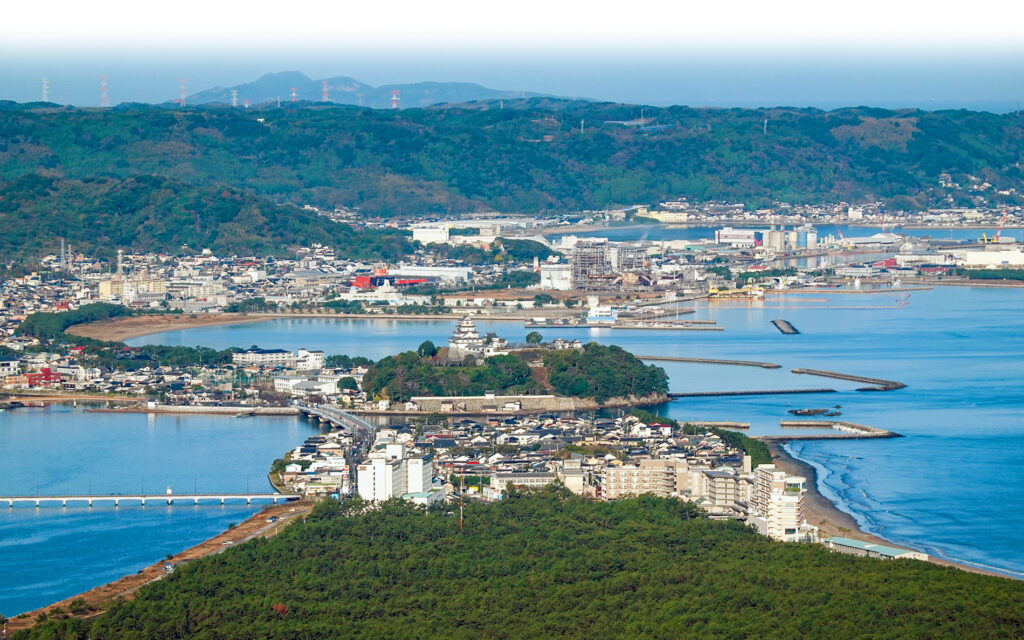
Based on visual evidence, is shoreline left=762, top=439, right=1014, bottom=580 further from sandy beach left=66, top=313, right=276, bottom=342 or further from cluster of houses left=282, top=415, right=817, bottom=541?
sandy beach left=66, top=313, right=276, bottom=342

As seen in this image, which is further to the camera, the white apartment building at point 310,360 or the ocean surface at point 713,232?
the ocean surface at point 713,232

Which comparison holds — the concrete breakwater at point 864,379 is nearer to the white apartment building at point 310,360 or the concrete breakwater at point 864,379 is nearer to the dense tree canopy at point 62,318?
the white apartment building at point 310,360

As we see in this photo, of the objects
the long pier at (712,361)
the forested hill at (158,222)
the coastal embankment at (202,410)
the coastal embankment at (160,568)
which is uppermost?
the forested hill at (158,222)

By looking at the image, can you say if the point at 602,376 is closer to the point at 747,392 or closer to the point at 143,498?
the point at 747,392

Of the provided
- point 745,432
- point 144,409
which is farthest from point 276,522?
point 144,409

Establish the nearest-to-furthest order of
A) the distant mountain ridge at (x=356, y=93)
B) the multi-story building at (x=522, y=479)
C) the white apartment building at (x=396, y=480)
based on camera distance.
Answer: the white apartment building at (x=396, y=480)
the multi-story building at (x=522, y=479)
the distant mountain ridge at (x=356, y=93)

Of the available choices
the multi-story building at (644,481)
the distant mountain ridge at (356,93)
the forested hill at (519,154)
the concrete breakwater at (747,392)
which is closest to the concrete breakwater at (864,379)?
the concrete breakwater at (747,392)

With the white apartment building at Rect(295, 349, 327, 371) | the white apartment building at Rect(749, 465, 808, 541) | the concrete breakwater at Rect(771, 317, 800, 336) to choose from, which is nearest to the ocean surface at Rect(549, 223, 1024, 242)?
the concrete breakwater at Rect(771, 317, 800, 336)

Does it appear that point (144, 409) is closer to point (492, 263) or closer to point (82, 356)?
point (82, 356)

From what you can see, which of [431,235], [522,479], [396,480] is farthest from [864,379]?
[431,235]
